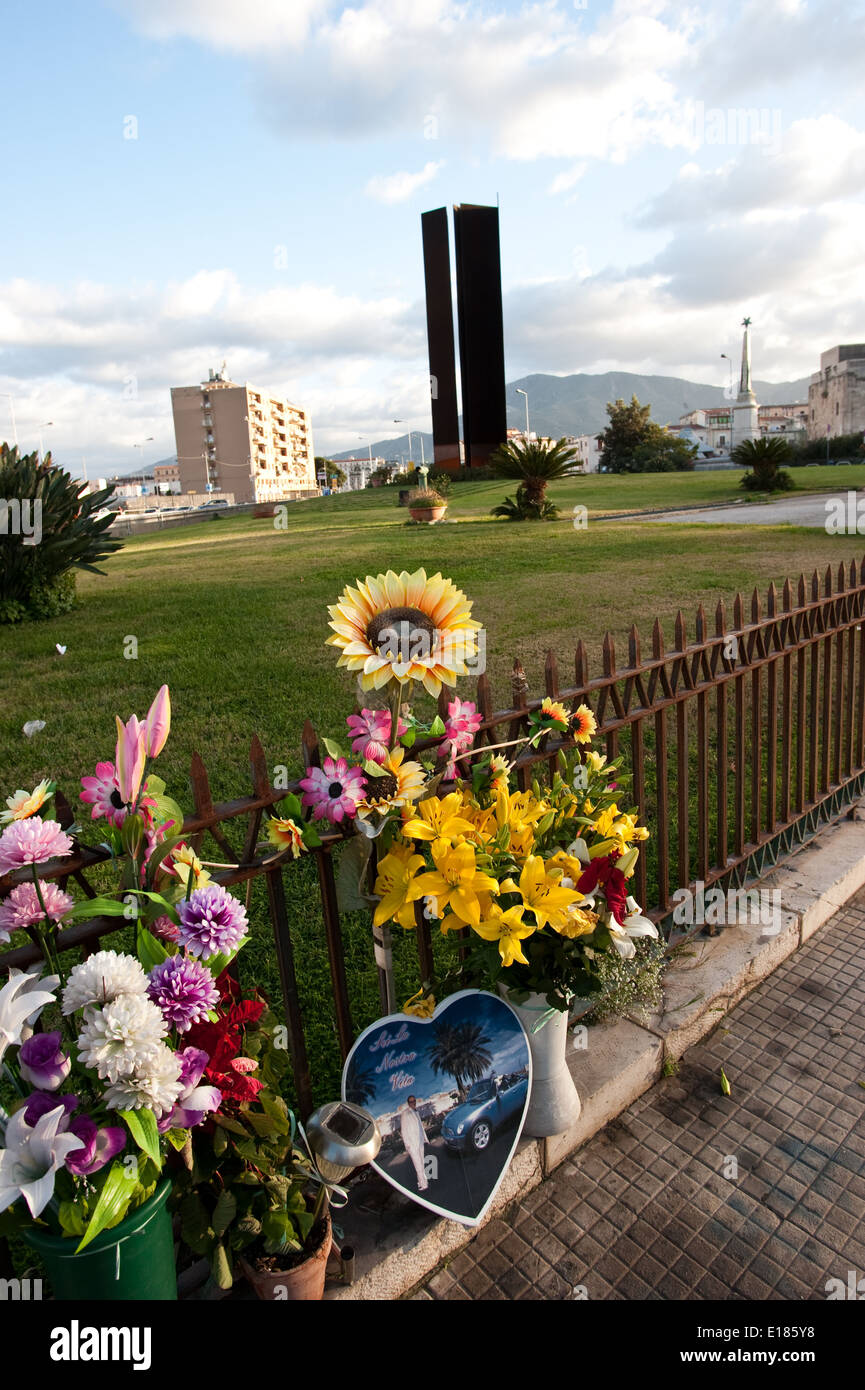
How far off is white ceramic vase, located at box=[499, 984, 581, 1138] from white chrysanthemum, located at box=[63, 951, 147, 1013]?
117 centimetres

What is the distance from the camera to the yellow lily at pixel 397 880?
207cm

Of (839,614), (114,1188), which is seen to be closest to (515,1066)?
(114,1188)

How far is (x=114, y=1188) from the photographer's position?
1.39 metres

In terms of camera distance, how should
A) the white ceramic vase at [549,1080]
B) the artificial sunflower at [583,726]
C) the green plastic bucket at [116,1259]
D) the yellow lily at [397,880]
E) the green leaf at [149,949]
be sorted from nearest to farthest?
the green plastic bucket at [116,1259], the green leaf at [149,949], the yellow lily at [397,880], the white ceramic vase at [549,1080], the artificial sunflower at [583,726]

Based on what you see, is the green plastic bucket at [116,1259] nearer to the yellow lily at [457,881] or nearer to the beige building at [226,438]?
the yellow lily at [457,881]

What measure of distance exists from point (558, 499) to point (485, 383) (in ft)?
72.1

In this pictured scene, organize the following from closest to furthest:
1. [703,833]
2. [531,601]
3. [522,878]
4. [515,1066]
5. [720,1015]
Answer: [522,878] < [515,1066] < [720,1015] < [703,833] < [531,601]

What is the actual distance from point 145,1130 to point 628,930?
129 centimetres

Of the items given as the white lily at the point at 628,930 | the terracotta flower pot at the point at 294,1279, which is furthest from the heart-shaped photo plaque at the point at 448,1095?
the white lily at the point at 628,930

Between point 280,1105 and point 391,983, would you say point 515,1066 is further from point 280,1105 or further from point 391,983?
point 280,1105

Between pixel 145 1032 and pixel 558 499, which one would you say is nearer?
pixel 145 1032

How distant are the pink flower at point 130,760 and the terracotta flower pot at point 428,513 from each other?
2066 centimetres

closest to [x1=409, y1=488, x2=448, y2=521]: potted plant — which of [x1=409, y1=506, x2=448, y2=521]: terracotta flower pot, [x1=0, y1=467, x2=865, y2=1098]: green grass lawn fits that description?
[x1=409, y1=506, x2=448, y2=521]: terracotta flower pot

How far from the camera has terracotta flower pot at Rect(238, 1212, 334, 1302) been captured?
180 cm
